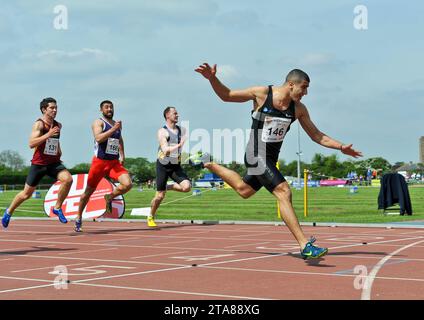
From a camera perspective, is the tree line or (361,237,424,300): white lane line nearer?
(361,237,424,300): white lane line

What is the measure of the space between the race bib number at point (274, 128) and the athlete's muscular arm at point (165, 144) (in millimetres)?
5376

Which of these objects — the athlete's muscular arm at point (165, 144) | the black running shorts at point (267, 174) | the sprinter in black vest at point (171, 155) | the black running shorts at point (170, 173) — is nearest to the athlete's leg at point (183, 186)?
the sprinter in black vest at point (171, 155)

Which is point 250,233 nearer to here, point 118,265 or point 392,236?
point 392,236

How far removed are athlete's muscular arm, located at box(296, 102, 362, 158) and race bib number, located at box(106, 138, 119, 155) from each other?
18.5ft

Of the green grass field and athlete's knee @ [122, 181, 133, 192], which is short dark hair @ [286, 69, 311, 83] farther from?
the green grass field

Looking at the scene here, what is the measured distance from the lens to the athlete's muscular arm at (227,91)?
8.46 meters

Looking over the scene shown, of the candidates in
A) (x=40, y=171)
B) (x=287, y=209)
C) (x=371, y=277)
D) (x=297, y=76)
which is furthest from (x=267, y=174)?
(x=40, y=171)

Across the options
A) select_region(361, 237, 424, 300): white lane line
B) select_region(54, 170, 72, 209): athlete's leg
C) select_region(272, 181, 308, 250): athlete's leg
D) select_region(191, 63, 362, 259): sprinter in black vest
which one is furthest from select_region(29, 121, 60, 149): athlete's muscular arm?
select_region(361, 237, 424, 300): white lane line

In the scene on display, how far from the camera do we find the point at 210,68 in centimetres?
846

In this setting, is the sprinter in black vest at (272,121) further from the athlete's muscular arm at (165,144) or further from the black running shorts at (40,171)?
the black running shorts at (40,171)

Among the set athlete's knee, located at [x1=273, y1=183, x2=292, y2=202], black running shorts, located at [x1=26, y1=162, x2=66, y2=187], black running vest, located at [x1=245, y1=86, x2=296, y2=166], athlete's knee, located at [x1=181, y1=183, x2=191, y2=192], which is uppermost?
black running vest, located at [x1=245, y1=86, x2=296, y2=166]

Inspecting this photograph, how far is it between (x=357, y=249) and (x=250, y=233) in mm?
3401

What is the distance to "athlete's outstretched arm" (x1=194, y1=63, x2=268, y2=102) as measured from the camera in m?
8.46
